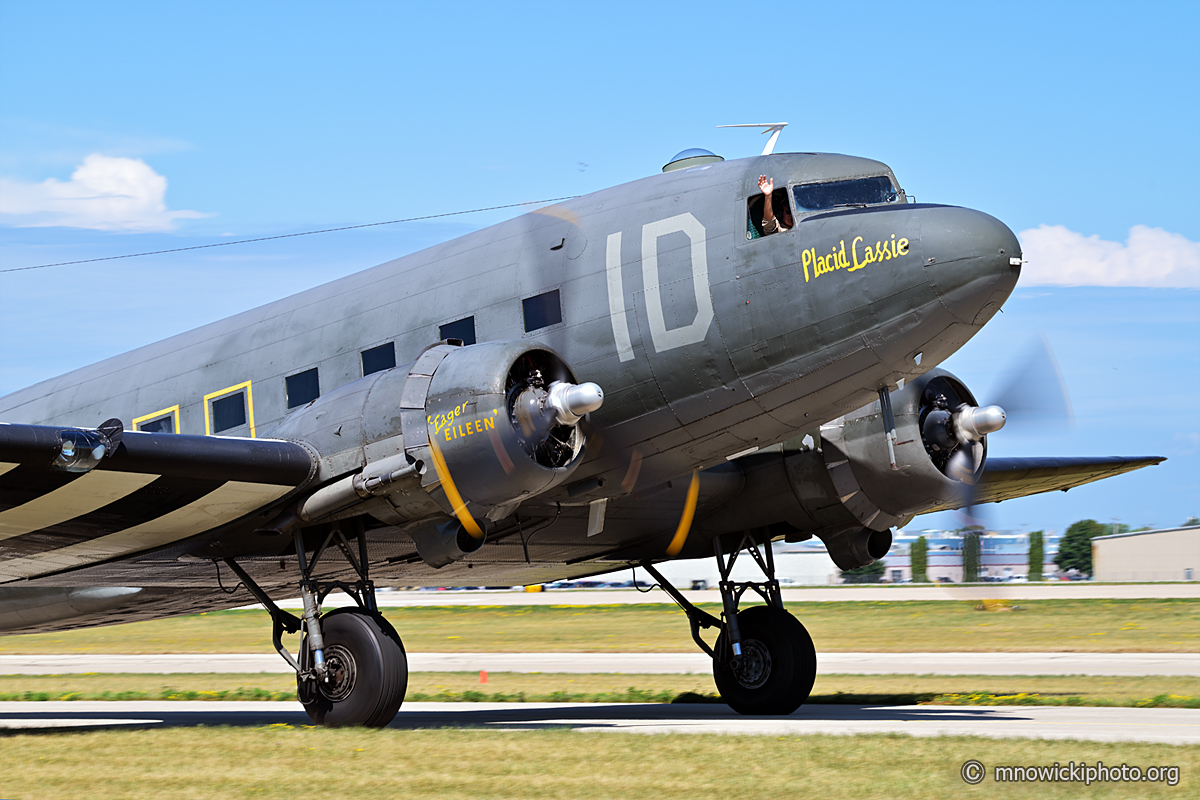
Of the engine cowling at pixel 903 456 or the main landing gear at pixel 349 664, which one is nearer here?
the main landing gear at pixel 349 664

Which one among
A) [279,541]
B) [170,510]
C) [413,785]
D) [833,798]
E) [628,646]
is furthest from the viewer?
[628,646]

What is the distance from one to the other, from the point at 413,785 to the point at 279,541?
549cm

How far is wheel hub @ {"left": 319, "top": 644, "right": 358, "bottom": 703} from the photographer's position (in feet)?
39.7

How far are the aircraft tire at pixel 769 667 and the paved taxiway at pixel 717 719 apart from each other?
0.31 meters

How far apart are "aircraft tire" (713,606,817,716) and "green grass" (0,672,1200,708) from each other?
65.2 inches

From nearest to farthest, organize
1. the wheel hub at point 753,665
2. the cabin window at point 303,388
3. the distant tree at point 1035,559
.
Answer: the cabin window at point 303,388 → the wheel hub at point 753,665 → the distant tree at point 1035,559

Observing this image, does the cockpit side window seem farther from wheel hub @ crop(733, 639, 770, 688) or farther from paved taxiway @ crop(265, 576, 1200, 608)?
paved taxiway @ crop(265, 576, 1200, 608)

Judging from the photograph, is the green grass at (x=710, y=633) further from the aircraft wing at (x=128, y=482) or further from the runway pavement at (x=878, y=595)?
the aircraft wing at (x=128, y=482)

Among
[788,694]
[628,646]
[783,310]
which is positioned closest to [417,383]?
[783,310]

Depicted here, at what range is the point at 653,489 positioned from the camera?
45.9 ft

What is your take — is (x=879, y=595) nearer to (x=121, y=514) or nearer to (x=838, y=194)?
(x=838, y=194)

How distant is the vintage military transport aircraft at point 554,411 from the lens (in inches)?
437

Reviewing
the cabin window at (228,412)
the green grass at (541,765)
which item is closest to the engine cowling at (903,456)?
the green grass at (541,765)

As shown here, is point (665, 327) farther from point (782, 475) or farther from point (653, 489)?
point (782, 475)
